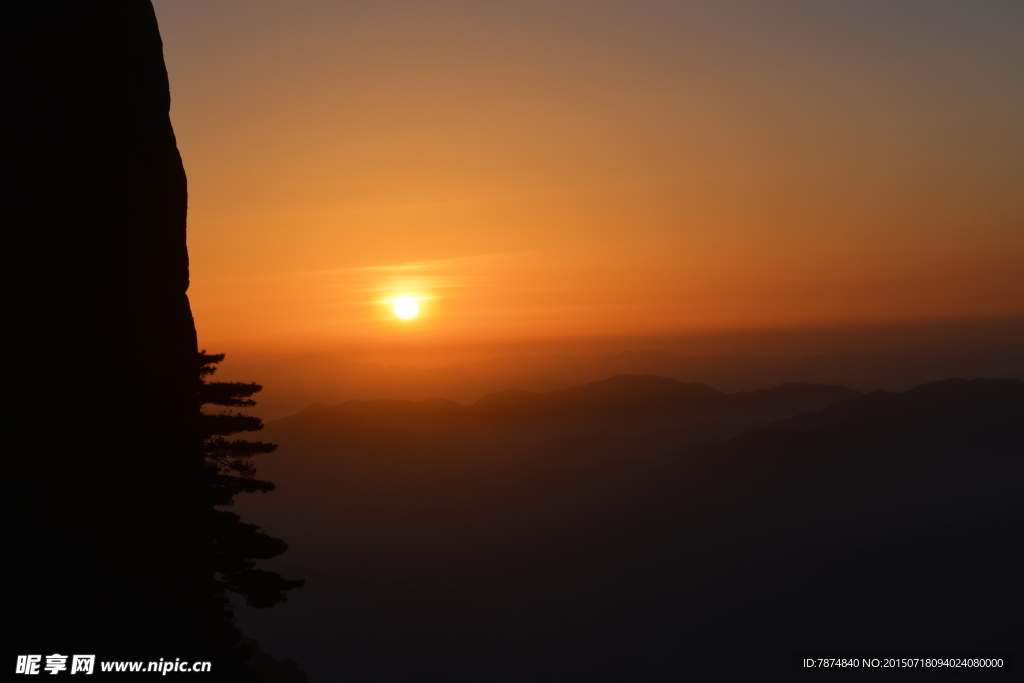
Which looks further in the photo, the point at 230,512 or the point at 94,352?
the point at 230,512

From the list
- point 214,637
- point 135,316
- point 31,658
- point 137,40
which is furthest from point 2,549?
point 137,40

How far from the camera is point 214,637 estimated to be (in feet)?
77.2

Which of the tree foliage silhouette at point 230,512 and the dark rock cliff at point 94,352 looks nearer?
the dark rock cliff at point 94,352

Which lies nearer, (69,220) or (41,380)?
(41,380)

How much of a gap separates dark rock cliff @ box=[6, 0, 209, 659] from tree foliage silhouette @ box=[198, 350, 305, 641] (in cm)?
431

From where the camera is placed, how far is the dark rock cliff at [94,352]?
1745 cm

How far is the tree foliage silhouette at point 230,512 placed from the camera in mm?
27250

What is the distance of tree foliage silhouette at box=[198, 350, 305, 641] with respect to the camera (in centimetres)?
2725

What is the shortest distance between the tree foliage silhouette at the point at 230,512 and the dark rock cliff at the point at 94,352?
4.31 m

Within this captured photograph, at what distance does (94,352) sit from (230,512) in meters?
9.43

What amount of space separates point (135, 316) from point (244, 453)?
958cm

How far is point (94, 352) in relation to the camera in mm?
19312

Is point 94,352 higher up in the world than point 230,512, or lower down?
higher up

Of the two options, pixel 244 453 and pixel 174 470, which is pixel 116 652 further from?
pixel 244 453
